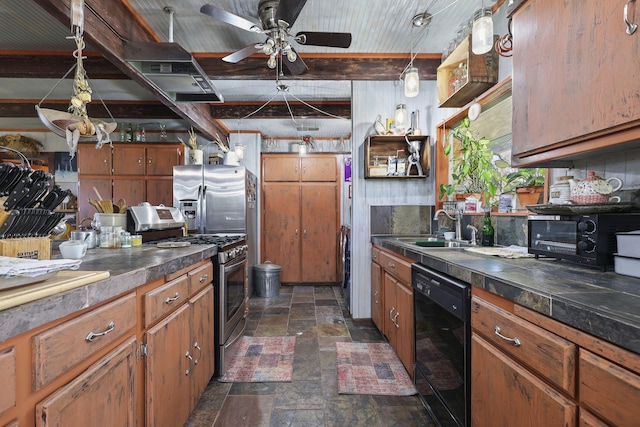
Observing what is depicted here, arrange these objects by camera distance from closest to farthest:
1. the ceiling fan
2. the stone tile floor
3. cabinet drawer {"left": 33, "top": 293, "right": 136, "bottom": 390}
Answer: cabinet drawer {"left": 33, "top": 293, "right": 136, "bottom": 390}, the stone tile floor, the ceiling fan

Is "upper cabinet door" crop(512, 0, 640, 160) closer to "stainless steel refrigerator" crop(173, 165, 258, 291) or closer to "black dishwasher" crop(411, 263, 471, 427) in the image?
"black dishwasher" crop(411, 263, 471, 427)

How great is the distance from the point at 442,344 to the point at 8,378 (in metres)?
1.64

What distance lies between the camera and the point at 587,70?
3.70ft

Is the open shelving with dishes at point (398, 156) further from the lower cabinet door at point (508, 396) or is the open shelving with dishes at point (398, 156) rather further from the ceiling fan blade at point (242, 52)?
the lower cabinet door at point (508, 396)

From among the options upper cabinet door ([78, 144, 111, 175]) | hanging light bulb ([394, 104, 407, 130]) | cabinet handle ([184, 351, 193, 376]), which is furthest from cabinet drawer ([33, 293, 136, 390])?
upper cabinet door ([78, 144, 111, 175])

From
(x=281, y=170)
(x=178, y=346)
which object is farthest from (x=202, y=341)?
(x=281, y=170)

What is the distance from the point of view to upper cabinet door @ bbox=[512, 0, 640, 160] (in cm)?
101

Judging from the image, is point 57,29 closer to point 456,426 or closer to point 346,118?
point 346,118

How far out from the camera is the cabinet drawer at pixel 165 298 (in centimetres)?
131

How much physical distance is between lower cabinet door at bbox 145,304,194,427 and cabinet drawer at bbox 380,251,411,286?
1409mm

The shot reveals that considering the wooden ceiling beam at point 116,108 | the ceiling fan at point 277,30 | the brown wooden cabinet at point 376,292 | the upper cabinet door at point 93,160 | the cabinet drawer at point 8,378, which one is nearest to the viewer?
the cabinet drawer at point 8,378

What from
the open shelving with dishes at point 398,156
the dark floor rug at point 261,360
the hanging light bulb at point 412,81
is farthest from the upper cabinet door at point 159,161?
the hanging light bulb at point 412,81

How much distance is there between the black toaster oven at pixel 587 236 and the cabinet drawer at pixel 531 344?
458 mm

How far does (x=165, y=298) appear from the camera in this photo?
1461mm
